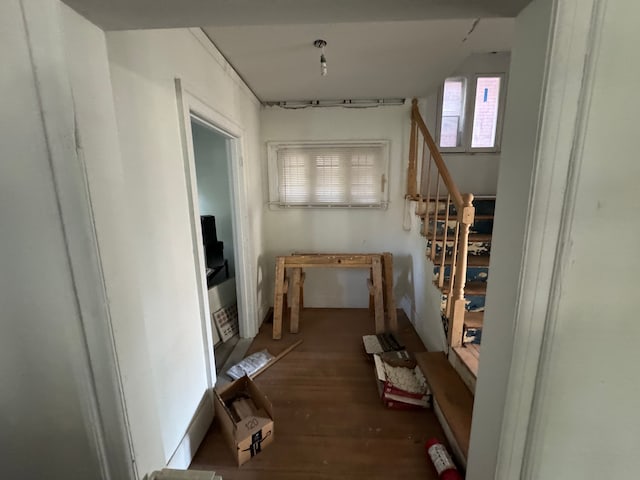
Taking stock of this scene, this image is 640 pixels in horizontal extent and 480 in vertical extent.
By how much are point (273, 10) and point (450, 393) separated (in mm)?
2008

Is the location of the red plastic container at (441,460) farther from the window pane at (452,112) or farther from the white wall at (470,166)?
the window pane at (452,112)

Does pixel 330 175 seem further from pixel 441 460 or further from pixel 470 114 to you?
pixel 441 460

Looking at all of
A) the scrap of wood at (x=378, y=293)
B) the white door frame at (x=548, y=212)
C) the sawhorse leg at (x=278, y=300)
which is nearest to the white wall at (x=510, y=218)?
the white door frame at (x=548, y=212)

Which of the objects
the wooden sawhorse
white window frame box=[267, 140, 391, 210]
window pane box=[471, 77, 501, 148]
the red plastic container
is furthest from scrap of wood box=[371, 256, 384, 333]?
window pane box=[471, 77, 501, 148]

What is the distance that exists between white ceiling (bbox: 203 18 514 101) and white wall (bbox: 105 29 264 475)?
12.4 inches

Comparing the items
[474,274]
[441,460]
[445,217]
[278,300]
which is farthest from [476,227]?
[278,300]

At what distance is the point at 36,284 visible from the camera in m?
0.67

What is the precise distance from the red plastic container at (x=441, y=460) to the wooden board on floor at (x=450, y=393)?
0.31 feet

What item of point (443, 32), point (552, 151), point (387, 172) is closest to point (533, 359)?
point (552, 151)

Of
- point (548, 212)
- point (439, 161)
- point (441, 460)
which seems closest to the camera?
point (548, 212)

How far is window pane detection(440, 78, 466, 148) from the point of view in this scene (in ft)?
10.0

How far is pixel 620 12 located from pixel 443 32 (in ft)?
4.52

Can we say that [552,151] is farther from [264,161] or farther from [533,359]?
[264,161]

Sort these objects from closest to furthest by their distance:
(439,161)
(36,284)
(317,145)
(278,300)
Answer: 1. (36,284)
2. (439,161)
3. (278,300)
4. (317,145)
